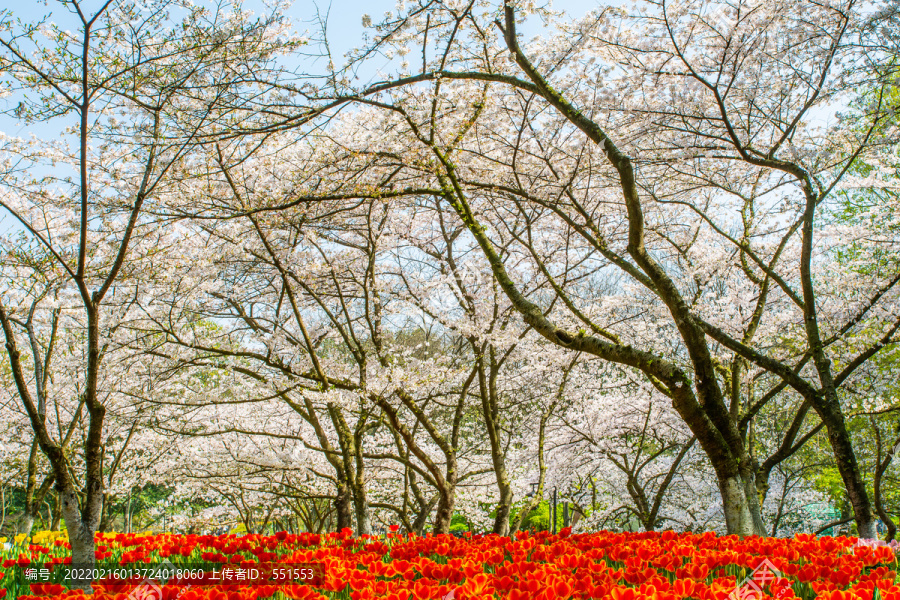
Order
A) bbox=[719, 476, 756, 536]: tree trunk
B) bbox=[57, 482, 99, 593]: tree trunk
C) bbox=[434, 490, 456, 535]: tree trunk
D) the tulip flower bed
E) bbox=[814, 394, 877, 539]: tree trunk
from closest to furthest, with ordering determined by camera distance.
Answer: the tulip flower bed
bbox=[57, 482, 99, 593]: tree trunk
bbox=[719, 476, 756, 536]: tree trunk
bbox=[814, 394, 877, 539]: tree trunk
bbox=[434, 490, 456, 535]: tree trunk

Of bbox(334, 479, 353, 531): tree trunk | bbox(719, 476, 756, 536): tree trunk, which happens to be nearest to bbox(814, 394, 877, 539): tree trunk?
bbox(719, 476, 756, 536): tree trunk

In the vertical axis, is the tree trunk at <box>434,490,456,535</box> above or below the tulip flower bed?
below

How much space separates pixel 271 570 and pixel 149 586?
52 cm

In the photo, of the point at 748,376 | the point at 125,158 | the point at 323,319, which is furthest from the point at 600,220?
the point at 125,158

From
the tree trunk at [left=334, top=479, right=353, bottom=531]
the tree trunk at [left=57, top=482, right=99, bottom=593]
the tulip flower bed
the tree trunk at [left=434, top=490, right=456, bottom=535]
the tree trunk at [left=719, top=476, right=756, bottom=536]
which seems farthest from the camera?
the tree trunk at [left=334, top=479, right=353, bottom=531]

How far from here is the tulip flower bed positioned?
1551 millimetres

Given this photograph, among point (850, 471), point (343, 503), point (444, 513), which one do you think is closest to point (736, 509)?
point (850, 471)

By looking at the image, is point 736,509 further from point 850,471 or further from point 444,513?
point 444,513

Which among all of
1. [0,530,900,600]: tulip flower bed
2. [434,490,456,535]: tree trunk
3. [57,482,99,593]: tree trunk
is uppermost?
[57,482,99,593]: tree trunk

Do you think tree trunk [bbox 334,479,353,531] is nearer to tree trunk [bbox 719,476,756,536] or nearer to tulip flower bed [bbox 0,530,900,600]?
tulip flower bed [bbox 0,530,900,600]

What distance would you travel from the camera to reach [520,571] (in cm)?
197

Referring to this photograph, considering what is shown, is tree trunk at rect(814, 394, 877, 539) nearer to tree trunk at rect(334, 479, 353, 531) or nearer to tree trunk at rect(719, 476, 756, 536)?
tree trunk at rect(719, 476, 756, 536)

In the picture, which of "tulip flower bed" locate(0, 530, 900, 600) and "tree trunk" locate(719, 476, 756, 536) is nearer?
"tulip flower bed" locate(0, 530, 900, 600)

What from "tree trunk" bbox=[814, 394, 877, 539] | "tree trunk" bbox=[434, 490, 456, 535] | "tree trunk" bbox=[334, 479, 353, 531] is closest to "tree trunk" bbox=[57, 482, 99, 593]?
"tree trunk" bbox=[434, 490, 456, 535]
